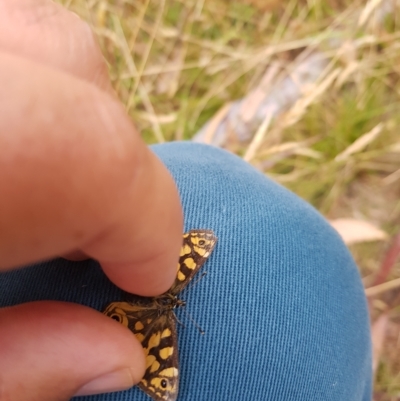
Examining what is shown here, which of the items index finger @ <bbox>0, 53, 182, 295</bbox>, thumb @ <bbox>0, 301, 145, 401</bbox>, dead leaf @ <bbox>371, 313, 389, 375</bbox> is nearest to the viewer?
index finger @ <bbox>0, 53, 182, 295</bbox>

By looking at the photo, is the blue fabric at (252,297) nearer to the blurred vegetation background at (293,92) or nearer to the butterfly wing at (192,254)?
the butterfly wing at (192,254)

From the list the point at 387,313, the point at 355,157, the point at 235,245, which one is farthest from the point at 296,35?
the point at 235,245

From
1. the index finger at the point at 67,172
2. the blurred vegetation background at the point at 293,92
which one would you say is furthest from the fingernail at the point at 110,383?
the blurred vegetation background at the point at 293,92

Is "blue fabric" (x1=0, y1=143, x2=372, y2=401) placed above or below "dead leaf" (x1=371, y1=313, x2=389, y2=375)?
above

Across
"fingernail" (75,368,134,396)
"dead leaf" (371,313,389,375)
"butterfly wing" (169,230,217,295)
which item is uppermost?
"butterfly wing" (169,230,217,295)

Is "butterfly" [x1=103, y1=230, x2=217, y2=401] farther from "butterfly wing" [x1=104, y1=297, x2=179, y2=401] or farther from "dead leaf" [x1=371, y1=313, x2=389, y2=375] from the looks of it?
"dead leaf" [x1=371, y1=313, x2=389, y2=375]

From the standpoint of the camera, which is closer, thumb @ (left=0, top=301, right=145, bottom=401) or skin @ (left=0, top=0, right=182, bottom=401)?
skin @ (left=0, top=0, right=182, bottom=401)

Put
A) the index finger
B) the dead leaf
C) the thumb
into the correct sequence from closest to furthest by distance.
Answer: the index finger < the thumb < the dead leaf

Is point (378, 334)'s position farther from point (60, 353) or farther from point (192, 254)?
point (60, 353)

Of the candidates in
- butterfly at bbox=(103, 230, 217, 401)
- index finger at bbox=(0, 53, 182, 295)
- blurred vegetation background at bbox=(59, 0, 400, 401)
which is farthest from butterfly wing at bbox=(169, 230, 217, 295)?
blurred vegetation background at bbox=(59, 0, 400, 401)
